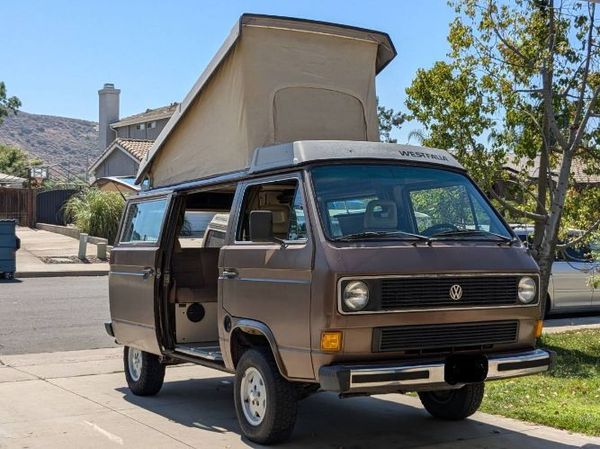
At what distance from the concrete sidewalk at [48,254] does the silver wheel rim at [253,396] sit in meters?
17.4

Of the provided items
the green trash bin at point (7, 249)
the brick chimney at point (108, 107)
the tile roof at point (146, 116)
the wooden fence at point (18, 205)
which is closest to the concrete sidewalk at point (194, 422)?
the green trash bin at point (7, 249)

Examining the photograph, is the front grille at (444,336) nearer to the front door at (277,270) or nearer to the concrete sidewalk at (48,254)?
the front door at (277,270)

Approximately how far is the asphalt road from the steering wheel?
7.00 m

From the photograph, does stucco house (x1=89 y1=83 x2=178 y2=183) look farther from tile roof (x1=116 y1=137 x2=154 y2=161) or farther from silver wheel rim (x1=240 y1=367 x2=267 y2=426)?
silver wheel rim (x1=240 y1=367 x2=267 y2=426)

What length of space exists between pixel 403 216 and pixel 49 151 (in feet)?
463

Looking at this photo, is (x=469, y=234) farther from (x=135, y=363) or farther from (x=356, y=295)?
(x=135, y=363)

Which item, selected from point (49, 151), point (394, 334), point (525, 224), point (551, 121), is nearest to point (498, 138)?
point (551, 121)

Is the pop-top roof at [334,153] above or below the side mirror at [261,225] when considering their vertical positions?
above

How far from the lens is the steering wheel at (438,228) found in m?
6.50

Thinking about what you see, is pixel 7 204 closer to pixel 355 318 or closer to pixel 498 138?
pixel 498 138

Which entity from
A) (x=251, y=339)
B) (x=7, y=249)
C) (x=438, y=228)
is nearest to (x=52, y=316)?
(x=7, y=249)

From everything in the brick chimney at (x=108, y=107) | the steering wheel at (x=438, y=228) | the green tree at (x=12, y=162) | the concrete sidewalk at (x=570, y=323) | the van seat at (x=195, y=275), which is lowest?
the concrete sidewalk at (x=570, y=323)

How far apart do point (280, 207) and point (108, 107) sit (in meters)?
54.0

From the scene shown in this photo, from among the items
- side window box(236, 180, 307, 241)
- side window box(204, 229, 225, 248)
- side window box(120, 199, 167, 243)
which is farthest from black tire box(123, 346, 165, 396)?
side window box(236, 180, 307, 241)
